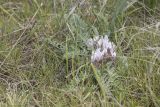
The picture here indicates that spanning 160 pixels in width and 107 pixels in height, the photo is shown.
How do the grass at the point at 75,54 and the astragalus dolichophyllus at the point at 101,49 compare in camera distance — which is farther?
the astragalus dolichophyllus at the point at 101,49

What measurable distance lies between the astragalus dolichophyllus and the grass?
3cm

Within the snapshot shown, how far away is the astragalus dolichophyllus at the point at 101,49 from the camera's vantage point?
185 centimetres

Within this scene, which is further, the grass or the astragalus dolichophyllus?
the astragalus dolichophyllus

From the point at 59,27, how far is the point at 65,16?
0.06m

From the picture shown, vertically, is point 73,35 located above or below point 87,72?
above

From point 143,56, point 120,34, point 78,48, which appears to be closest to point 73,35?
point 78,48

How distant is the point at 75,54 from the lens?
1.89m

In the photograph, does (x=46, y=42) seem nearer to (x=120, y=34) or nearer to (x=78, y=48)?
(x=78, y=48)

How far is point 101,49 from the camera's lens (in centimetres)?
191

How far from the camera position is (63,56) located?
6.27 feet

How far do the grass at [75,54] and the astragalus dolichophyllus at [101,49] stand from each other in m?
0.03

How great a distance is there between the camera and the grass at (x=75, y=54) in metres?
1.71

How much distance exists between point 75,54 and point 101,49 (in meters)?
0.12

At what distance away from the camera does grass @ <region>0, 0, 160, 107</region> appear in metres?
1.71
